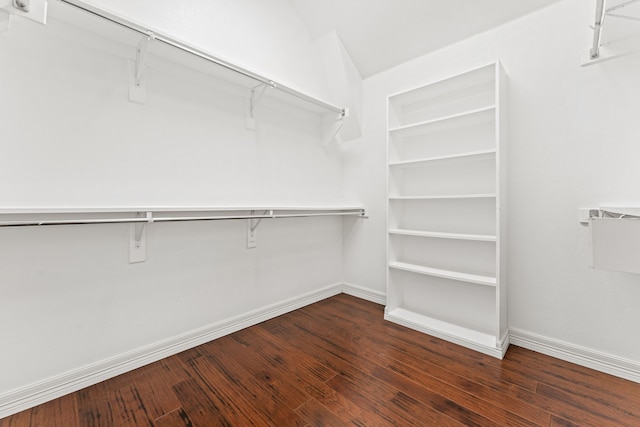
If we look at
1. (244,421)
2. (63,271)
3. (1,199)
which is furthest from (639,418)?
(1,199)

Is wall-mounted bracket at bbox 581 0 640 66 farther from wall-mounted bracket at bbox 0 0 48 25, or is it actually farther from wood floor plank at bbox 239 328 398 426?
wall-mounted bracket at bbox 0 0 48 25

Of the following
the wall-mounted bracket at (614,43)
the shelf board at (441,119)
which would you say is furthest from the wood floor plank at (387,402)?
the wall-mounted bracket at (614,43)

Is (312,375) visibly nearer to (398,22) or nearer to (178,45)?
(178,45)

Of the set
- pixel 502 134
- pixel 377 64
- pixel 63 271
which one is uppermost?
pixel 377 64

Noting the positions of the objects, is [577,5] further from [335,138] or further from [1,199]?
[1,199]

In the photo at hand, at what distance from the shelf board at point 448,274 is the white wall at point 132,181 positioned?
92 centimetres

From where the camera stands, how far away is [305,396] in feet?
4.48

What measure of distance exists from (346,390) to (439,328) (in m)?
0.94

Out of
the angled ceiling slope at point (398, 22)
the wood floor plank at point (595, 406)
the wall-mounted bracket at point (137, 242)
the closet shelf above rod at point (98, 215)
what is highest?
the angled ceiling slope at point (398, 22)

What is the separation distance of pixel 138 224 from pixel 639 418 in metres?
2.60

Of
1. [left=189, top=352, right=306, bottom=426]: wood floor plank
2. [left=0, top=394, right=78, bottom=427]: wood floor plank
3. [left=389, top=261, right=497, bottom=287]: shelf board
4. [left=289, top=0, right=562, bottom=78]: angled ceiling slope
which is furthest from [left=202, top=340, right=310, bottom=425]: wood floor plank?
[left=289, top=0, right=562, bottom=78]: angled ceiling slope

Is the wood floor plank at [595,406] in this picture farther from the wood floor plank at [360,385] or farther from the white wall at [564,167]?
the wood floor plank at [360,385]

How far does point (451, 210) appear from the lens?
7.02 feet

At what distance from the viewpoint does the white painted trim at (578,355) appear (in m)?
1.49
